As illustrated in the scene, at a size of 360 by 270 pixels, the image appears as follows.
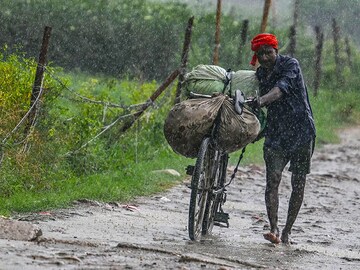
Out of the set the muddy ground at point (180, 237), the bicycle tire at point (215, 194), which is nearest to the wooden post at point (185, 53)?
the muddy ground at point (180, 237)

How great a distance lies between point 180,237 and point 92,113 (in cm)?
607

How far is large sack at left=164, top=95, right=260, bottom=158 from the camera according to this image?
9.53 m

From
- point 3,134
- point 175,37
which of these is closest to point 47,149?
point 3,134

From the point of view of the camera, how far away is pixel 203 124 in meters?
9.56

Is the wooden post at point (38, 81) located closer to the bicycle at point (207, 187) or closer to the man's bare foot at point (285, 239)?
the bicycle at point (207, 187)

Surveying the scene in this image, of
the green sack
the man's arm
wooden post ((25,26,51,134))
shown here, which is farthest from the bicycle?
wooden post ((25,26,51,134))

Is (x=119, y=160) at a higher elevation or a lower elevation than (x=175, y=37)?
lower

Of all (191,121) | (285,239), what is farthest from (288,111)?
(285,239)

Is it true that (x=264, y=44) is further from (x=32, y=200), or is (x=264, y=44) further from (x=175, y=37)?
(x=175, y=37)

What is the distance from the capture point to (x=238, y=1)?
47719 mm

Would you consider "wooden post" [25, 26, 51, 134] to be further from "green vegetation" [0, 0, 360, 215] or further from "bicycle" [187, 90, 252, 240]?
"bicycle" [187, 90, 252, 240]

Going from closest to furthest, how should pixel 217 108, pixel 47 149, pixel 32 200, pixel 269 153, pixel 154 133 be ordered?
pixel 217 108
pixel 269 153
pixel 32 200
pixel 47 149
pixel 154 133

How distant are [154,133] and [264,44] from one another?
8855 mm

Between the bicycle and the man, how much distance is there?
0.48m
